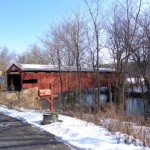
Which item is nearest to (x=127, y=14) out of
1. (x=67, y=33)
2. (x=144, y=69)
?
(x=144, y=69)

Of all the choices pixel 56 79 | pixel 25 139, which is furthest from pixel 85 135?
pixel 56 79

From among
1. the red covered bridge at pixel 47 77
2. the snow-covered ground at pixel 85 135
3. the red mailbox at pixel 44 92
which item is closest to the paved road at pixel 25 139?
the snow-covered ground at pixel 85 135

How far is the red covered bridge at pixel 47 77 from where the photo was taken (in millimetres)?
33906

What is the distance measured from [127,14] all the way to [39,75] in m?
13.8

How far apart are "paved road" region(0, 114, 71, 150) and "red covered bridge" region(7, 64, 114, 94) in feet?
79.5

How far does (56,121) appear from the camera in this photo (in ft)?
31.5

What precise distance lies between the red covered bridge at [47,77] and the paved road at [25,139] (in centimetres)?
2425

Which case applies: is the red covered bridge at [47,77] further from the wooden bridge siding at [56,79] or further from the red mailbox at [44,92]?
the red mailbox at [44,92]

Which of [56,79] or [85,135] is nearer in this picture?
[85,135]

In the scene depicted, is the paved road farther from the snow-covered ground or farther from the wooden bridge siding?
the wooden bridge siding

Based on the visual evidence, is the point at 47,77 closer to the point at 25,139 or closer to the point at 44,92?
the point at 44,92

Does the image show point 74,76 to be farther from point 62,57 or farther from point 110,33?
point 110,33

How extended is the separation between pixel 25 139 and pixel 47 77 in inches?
1108

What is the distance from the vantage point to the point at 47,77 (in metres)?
35.5
